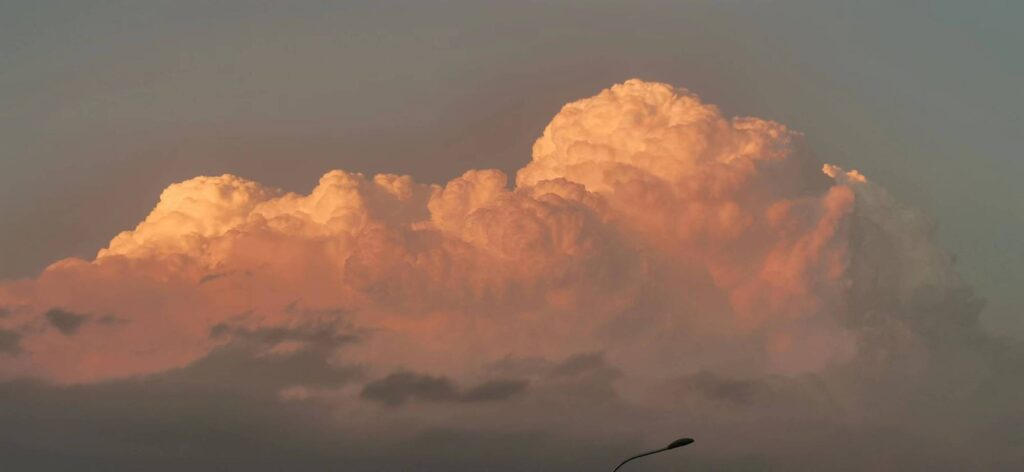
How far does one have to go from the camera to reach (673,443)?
72500 millimetres
